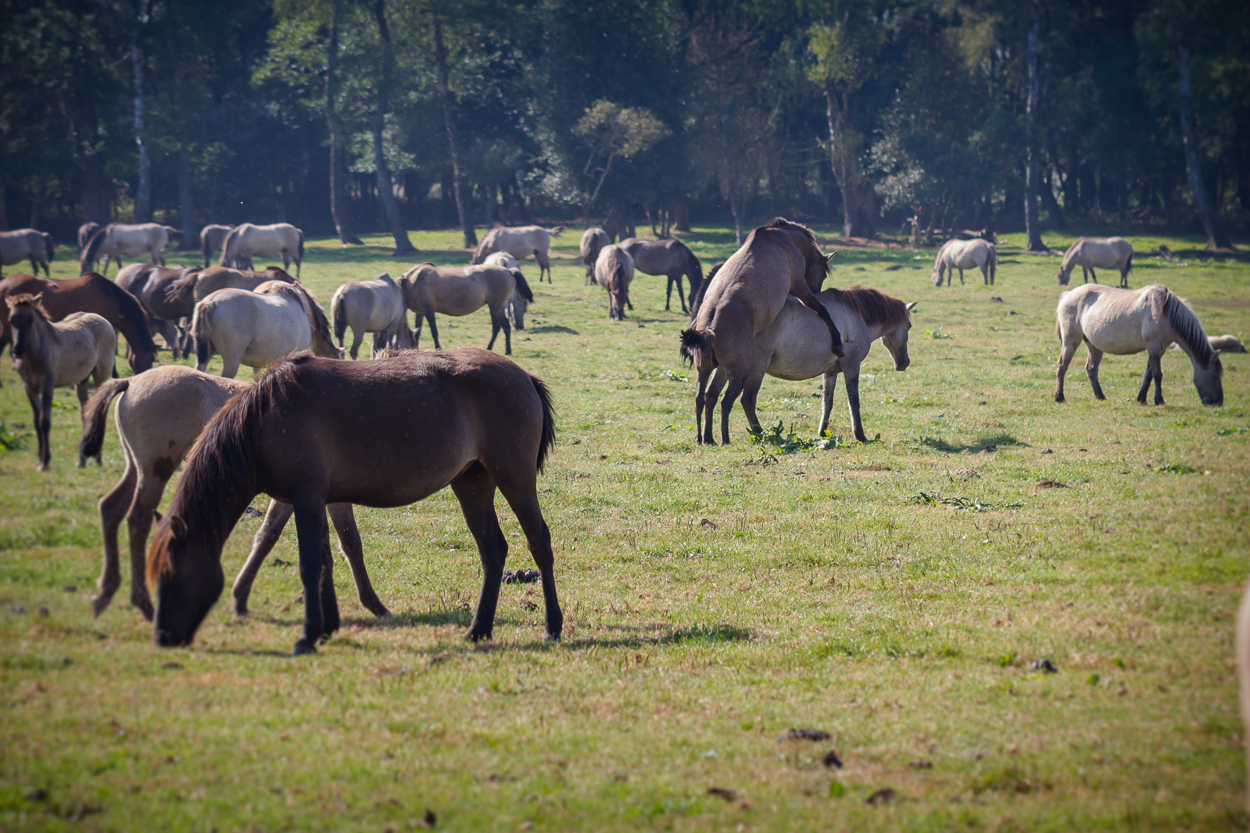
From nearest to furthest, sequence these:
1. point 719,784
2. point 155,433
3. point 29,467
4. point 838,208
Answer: point 719,784 < point 155,433 < point 29,467 < point 838,208

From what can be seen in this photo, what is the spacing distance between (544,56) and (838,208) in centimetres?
2224

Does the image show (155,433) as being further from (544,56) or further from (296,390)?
(544,56)

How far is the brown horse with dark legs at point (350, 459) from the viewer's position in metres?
5.47

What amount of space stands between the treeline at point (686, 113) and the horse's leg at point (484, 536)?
126 ft

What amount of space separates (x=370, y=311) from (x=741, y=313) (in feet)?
28.2

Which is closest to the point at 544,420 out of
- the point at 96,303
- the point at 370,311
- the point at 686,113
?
the point at 96,303

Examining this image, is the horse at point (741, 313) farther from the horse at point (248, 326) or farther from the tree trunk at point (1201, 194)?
the tree trunk at point (1201, 194)

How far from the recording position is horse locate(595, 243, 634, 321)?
2664 centimetres

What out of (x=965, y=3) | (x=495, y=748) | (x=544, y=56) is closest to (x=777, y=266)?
(x=495, y=748)

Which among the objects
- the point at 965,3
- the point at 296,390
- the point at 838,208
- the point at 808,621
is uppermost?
the point at 965,3

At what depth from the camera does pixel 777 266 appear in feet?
44.6

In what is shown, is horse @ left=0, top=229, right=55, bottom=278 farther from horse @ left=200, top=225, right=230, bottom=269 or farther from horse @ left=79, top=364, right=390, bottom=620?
horse @ left=79, top=364, right=390, bottom=620

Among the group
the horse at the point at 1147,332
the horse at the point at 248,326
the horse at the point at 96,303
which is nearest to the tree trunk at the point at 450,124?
the horse at the point at 96,303

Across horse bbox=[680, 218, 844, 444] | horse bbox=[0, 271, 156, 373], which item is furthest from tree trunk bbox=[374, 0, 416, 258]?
horse bbox=[680, 218, 844, 444]
